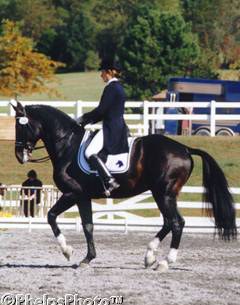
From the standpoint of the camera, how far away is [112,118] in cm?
1302

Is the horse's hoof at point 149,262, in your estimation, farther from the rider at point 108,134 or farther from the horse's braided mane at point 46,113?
the horse's braided mane at point 46,113

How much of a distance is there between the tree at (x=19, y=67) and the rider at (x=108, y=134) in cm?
3915

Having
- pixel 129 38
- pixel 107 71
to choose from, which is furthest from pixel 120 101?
pixel 129 38

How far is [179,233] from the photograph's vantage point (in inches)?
520

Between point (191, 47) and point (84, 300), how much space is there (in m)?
64.6

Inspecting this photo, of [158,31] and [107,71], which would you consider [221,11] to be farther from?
[107,71]

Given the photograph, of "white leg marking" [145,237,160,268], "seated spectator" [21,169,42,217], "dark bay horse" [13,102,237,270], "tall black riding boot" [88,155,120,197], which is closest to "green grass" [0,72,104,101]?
"seated spectator" [21,169,42,217]

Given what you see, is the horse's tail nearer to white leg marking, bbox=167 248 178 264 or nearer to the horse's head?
white leg marking, bbox=167 248 178 264

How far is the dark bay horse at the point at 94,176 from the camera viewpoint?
518 inches

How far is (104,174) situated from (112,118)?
2.20 ft

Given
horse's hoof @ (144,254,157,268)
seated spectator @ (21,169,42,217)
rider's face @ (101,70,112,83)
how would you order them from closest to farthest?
horse's hoof @ (144,254,157,268)
rider's face @ (101,70,112,83)
seated spectator @ (21,169,42,217)

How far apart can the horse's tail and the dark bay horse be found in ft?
0.08

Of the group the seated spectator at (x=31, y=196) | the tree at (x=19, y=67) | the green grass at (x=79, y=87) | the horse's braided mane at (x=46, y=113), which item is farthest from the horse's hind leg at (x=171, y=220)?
the green grass at (x=79, y=87)

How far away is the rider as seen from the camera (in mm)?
13000
